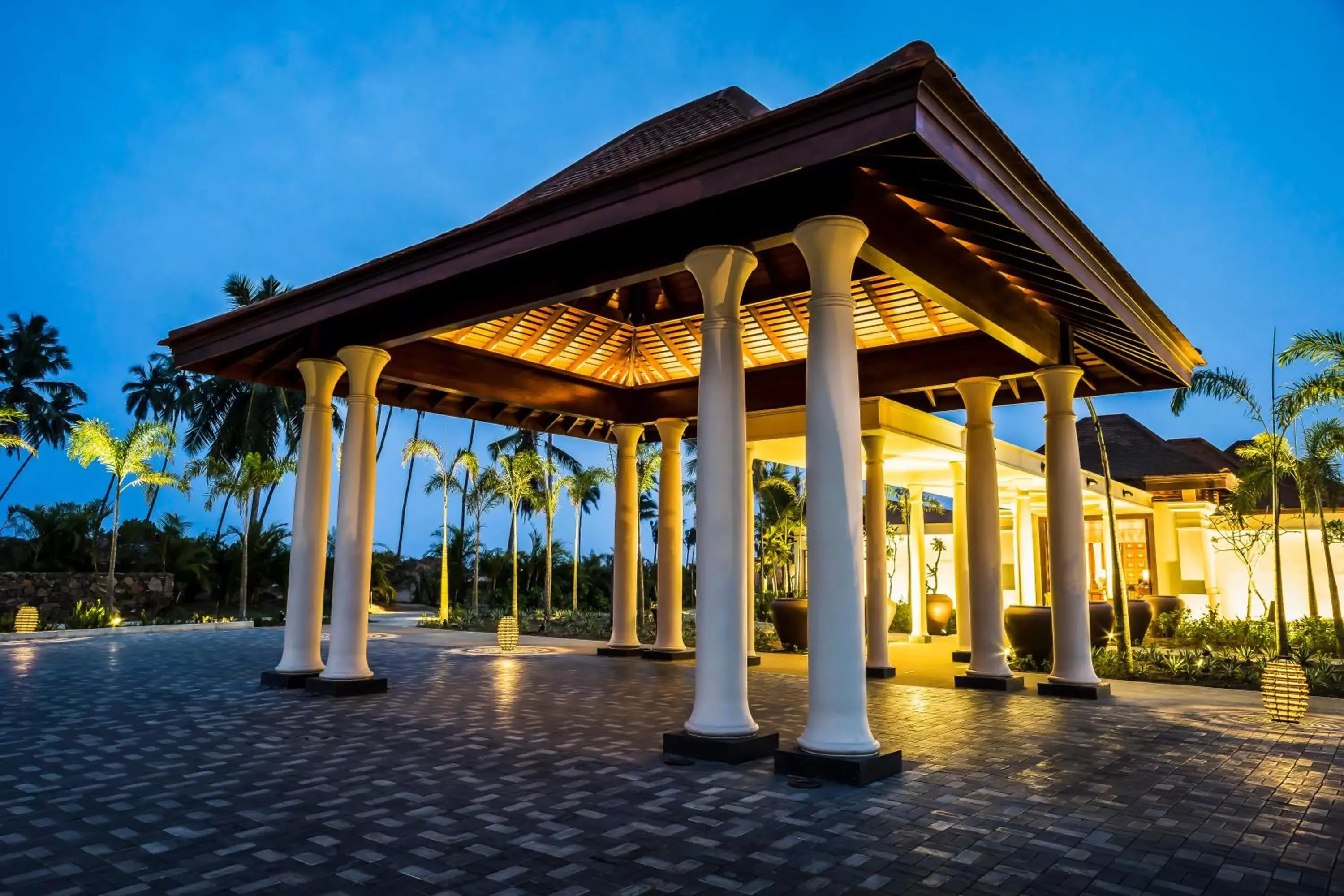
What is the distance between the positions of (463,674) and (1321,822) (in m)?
9.93

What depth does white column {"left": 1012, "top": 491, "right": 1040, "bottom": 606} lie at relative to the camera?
2267 cm

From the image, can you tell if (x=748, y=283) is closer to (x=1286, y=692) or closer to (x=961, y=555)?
(x=1286, y=692)

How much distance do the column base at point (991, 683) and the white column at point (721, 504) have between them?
5.48 m

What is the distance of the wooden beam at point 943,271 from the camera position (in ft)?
21.8

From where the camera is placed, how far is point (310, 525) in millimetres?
10750

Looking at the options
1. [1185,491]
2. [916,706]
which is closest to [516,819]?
[916,706]

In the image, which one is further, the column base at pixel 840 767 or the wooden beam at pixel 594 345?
the wooden beam at pixel 594 345

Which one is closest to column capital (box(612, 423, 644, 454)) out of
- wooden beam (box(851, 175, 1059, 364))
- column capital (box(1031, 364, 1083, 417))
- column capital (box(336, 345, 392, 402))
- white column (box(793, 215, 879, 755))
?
column capital (box(336, 345, 392, 402))

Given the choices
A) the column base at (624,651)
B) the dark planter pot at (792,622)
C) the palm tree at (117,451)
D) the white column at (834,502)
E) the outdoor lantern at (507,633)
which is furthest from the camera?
the palm tree at (117,451)

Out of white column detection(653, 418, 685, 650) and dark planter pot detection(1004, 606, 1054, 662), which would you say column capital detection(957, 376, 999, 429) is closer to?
dark planter pot detection(1004, 606, 1054, 662)

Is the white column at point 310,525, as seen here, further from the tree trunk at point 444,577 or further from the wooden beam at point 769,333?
the tree trunk at point 444,577

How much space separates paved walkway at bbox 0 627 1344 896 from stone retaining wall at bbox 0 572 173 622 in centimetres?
1631

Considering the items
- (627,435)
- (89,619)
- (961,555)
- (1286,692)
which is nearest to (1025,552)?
(961,555)

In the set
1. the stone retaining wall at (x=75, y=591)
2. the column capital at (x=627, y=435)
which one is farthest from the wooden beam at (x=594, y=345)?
the stone retaining wall at (x=75, y=591)
